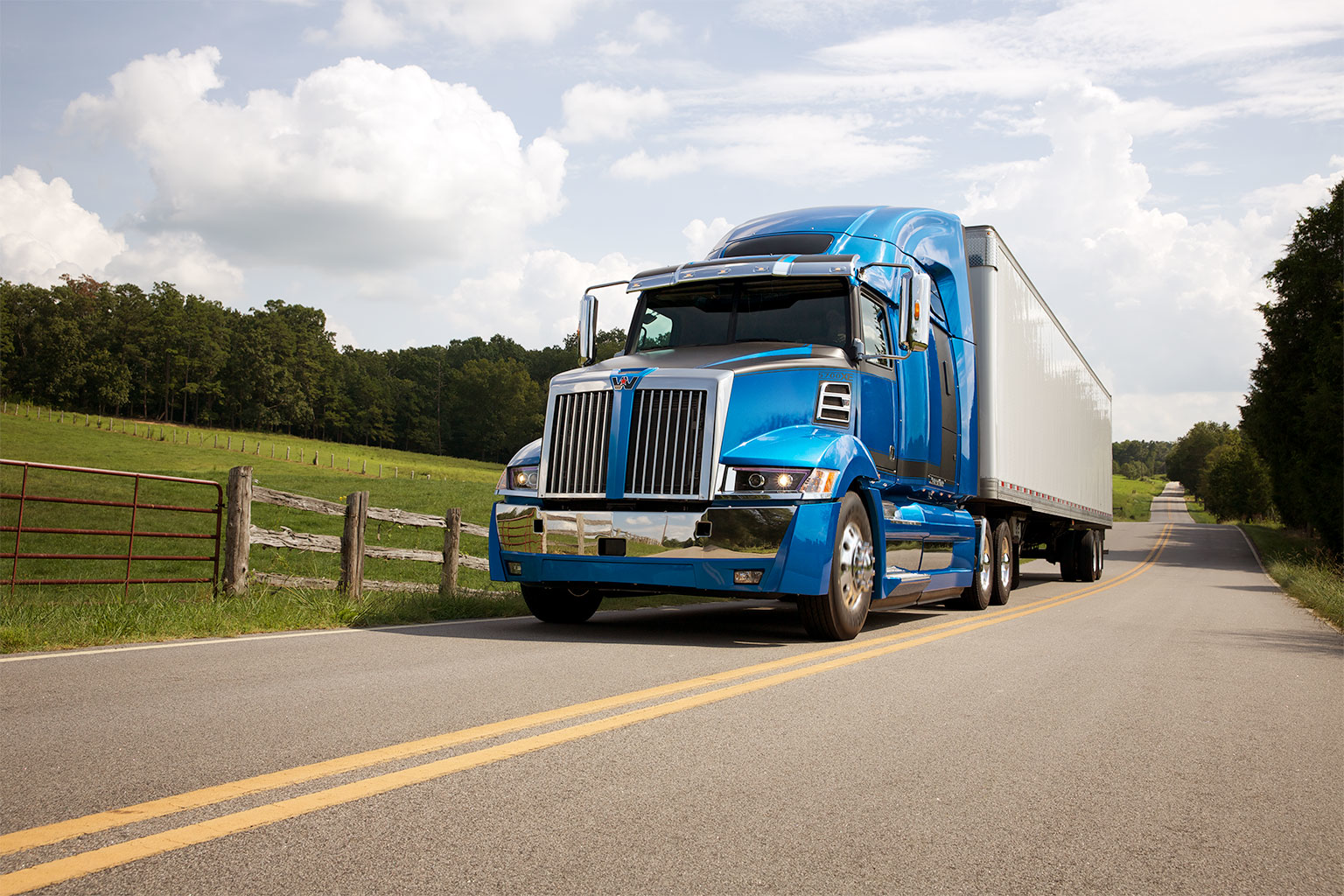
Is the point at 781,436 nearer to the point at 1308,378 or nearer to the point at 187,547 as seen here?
the point at 187,547

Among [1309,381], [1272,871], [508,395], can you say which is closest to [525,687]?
[1272,871]

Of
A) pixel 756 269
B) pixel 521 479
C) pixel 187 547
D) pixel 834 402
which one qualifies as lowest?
pixel 187 547

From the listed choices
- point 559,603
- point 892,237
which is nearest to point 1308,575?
point 892,237

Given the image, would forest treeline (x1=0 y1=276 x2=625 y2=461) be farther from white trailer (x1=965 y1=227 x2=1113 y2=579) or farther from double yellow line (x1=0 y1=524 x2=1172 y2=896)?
double yellow line (x1=0 y1=524 x2=1172 y2=896)

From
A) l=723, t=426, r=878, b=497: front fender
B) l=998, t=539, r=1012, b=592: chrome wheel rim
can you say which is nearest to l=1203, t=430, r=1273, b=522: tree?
l=998, t=539, r=1012, b=592: chrome wheel rim

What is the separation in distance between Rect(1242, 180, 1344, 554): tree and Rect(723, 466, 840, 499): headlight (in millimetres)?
33627

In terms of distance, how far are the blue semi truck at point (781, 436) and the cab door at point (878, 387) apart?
3cm

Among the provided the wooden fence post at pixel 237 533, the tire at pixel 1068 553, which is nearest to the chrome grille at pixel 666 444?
the wooden fence post at pixel 237 533

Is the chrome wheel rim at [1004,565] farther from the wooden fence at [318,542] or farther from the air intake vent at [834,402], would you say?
the wooden fence at [318,542]

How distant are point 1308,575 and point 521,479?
68.7 ft

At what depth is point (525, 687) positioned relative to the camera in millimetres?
5758

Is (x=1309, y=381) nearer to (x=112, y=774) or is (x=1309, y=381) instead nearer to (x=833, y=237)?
(x=833, y=237)

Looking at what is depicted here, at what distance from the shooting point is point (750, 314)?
9.78 metres

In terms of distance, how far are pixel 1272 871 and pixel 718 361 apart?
246 inches
